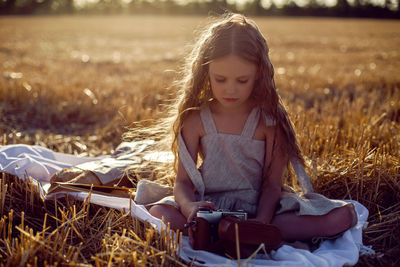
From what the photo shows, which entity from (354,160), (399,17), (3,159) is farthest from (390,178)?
(399,17)

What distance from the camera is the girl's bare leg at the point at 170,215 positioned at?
2.29 meters

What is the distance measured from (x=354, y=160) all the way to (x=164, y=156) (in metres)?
1.40

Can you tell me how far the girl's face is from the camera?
7.27 ft

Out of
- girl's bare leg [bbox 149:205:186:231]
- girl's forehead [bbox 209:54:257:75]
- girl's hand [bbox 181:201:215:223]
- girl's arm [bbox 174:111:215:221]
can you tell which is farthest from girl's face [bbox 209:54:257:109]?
girl's bare leg [bbox 149:205:186:231]

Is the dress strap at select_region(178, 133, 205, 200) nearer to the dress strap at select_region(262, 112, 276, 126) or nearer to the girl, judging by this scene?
the girl

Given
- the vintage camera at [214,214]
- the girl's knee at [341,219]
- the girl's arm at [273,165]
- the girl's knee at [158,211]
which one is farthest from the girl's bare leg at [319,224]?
the girl's knee at [158,211]

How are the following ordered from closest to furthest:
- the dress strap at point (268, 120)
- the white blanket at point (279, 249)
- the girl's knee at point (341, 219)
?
the white blanket at point (279, 249) < the girl's knee at point (341, 219) < the dress strap at point (268, 120)

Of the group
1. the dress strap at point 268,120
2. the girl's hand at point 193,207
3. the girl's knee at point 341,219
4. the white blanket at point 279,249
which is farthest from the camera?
the dress strap at point 268,120

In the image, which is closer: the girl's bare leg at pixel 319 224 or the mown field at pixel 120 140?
the mown field at pixel 120 140

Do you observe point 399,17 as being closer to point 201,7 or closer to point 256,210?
point 201,7

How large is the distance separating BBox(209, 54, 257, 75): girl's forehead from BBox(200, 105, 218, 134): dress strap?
0.35 metres

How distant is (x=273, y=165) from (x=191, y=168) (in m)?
0.51

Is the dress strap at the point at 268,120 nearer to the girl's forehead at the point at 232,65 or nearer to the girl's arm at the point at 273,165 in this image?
the girl's arm at the point at 273,165

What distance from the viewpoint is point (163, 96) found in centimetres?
536
